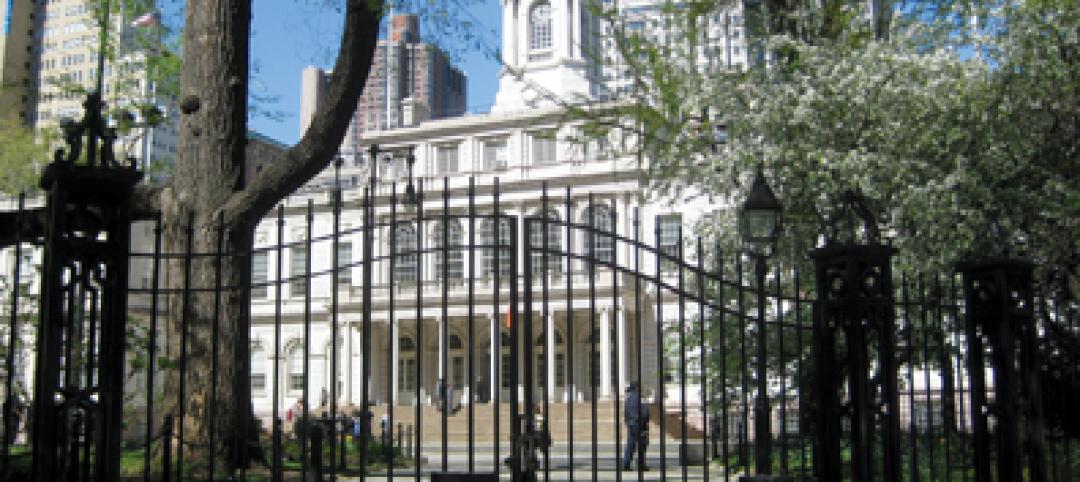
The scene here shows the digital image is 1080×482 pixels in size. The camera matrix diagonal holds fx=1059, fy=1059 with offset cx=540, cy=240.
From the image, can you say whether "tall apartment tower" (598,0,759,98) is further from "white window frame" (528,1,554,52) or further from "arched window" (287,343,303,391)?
"white window frame" (528,1,554,52)

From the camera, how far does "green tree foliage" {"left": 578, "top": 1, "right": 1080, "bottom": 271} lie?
1352 centimetres

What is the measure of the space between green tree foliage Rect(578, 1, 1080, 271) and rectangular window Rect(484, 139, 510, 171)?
30002 mm

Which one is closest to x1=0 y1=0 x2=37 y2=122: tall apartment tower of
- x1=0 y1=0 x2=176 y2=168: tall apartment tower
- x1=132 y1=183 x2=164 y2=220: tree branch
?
x1=0 y1=0 x2=176 y2=168: tall apartment tower

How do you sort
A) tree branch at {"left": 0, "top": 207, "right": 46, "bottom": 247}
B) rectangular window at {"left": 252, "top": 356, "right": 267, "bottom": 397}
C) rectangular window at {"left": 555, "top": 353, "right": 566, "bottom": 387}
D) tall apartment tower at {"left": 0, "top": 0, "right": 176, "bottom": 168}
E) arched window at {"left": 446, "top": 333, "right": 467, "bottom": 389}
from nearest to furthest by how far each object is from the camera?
tree branch at {"left": 0, "top": 207, "right": 46, "bottom": 247}
tall apartment tower at {"left": 0, "top": 0, "right": 176, "bottom": 168}
rectangular window at {"left": 555, "top": 353, "right": 566, "bottom": 387}
arched window at {"left": 446, "top": 333, "right": 467, "bottom": 389}
rectangular window at {"left": 252, "top": 356, "right": 267, "bottom": 397}

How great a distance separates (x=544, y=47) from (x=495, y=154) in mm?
9851

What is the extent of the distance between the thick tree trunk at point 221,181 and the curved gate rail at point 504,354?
80 millimetres

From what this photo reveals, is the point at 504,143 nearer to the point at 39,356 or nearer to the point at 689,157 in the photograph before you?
the point at 689,157

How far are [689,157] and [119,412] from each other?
A: 40.3 feet

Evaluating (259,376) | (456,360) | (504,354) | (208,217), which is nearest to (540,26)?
(456,360)

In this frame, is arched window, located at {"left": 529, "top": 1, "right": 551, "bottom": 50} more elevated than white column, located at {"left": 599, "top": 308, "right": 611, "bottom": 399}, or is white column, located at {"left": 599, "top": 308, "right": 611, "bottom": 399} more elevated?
arched window, located at {"left": 529, "top": 1, "right": 551, "bottom": 50}

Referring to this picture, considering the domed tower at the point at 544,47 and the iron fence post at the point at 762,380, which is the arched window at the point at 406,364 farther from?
the iron fence post at the point at 762,380

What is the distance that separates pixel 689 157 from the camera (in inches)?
693

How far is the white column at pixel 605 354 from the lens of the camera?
4122 cm

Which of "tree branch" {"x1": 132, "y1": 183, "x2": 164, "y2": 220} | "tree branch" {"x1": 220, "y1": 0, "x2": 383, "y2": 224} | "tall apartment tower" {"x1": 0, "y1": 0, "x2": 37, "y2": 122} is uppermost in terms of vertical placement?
"tall apartment tower" {"x1": 0, "y1": 0, "x2": 37, "y2": 122}
